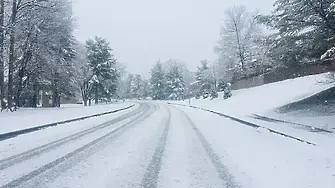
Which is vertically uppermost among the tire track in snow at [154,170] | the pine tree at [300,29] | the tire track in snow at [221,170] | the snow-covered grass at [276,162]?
the pine tree at [300,29]

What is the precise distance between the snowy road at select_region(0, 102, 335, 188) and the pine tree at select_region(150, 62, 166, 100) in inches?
3500

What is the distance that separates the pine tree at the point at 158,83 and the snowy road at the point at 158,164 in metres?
88.9

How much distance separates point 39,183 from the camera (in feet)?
16.6

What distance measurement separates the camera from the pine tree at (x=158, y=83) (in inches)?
3895

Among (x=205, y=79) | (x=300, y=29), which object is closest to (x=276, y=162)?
(x=300, y=29)

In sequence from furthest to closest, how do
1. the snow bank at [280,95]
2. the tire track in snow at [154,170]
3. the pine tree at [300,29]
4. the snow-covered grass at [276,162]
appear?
the snow bank at [280,95]
the pine tree at [300,29]
the snow-covered grass at [276,162]
the tire track in snow at [154,170]

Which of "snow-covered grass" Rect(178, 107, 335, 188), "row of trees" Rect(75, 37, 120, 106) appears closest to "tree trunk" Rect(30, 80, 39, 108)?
"row of trees" Rect(75, 37, 120, 106)

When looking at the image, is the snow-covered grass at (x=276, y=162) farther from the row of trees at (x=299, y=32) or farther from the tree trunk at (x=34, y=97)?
the tree trunk at (x=34, y=97)

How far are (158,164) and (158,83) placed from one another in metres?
92.6

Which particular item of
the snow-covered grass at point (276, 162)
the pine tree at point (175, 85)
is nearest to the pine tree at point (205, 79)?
the pine tree at point (175, 85)

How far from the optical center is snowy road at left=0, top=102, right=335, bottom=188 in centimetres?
524

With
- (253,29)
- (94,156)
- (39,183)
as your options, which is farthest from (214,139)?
(253,29)

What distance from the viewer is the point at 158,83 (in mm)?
99062

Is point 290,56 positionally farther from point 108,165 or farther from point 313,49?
point 108,165
